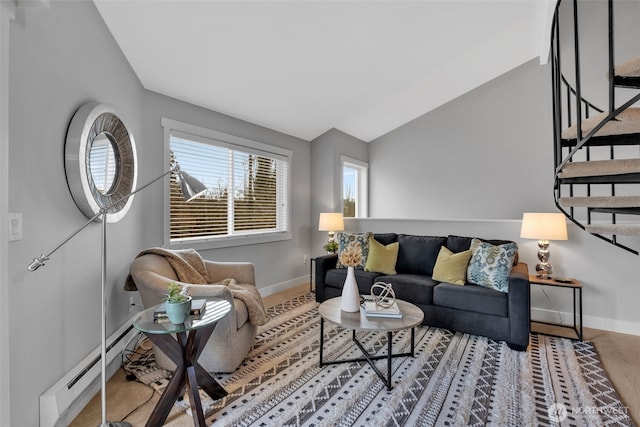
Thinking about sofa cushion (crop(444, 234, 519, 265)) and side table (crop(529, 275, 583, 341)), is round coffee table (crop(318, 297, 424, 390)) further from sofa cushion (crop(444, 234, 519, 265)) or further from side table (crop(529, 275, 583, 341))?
side table (crop(529, 275, 583, 341))

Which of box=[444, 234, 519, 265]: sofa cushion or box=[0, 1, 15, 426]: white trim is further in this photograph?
box=[444, 234, 519, 265]: sofa cushion

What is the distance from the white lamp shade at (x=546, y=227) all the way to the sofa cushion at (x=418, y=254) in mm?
857

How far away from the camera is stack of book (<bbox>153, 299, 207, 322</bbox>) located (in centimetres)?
177

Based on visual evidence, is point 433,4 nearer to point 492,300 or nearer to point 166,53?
point 166,53

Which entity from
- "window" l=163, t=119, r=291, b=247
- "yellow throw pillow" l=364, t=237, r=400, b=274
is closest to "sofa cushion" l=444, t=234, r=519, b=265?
"yellow throw pillow" l=364, t=237, r=400, b=274

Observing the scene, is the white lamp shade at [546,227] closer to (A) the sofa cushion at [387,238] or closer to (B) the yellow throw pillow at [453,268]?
(B) the yellow throw pillow at [453,268]

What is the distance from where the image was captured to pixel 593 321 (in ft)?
10.4

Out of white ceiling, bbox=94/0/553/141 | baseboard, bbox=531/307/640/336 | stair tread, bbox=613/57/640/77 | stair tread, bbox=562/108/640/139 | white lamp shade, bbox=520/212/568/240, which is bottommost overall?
baseboard, bbox=531/307/640/336

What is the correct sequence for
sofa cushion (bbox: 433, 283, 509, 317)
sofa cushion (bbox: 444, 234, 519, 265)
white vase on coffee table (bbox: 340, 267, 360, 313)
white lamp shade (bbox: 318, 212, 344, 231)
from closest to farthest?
white vase on coffee table (bbox: 340, 267, 360, 313) < sofa cushion (bbox: 433, 283, 509, 317) < sofa cushion (bbox: 444, 234, 519, 265) < white lamp shade (bbox: 318, 212, 344, 231)

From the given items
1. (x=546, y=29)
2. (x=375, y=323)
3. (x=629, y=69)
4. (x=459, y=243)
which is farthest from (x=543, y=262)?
(x=546, y=29)

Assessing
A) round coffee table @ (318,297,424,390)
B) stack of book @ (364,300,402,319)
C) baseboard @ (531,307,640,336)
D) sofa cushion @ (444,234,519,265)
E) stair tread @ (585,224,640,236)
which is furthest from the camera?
sofa cushion @ (444,234,519,265)

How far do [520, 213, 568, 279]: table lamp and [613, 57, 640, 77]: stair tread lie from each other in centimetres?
193

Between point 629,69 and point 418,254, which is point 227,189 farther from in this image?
point 629,69

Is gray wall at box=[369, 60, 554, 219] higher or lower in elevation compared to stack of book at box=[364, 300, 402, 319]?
higher
